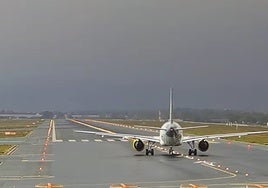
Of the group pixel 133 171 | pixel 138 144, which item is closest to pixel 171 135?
pixel 138 144

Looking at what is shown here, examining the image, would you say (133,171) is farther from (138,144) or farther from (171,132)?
(138,144)

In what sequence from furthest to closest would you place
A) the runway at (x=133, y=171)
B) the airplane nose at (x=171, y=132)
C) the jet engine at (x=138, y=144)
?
1. the jet engine at (x=138, y=144)
2. the airplane nose at (x=171, y=132)
3. the runway at (x=133, y=171)

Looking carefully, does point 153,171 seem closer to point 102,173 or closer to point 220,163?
point 102,173

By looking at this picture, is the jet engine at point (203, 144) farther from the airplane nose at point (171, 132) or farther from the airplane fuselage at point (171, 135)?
the airplane nose at point (171, 132)

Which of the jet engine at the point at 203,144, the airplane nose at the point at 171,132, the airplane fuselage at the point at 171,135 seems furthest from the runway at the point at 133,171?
the jet engine at the point at 203,144

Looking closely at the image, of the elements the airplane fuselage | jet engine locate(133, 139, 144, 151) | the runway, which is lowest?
the runway

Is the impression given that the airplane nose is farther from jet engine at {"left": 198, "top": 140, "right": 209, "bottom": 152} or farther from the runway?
jet engine at {"left": 198, "top": 140, "right": 209, "bottom": 152}

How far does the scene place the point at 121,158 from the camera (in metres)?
54.4

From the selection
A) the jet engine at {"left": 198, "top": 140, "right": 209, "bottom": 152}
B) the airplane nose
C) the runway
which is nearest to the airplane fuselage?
the airplane nose

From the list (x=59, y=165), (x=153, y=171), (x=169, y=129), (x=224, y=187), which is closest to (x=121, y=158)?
(x=169, y=129)

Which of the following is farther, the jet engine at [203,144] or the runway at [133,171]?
the jet engine at [203,144]

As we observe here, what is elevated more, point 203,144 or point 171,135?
point 171,135

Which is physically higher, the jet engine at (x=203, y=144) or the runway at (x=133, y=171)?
the jet engine at (x=203, y=144)

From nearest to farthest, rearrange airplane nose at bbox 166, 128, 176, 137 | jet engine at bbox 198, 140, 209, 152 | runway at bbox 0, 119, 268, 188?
runway at bbox 0, 119, 268, 188, airplane nose at bbox 166, 128, 176, 137, jet engine at bbox 198, 140, 209, 152
